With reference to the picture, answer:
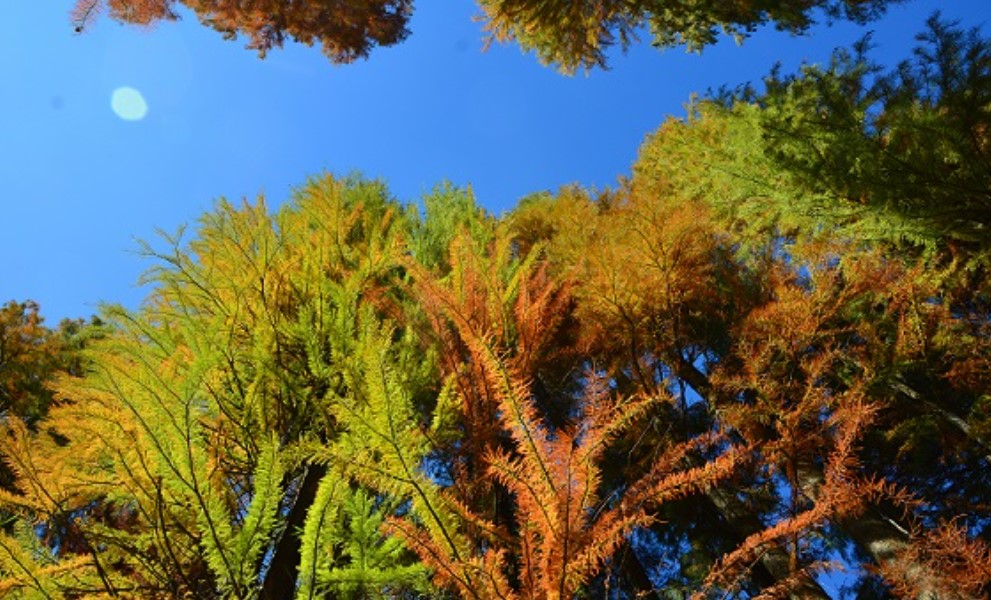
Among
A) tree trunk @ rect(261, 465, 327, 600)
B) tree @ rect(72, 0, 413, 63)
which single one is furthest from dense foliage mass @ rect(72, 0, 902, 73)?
tree trunk @ rect(261, 465, 327, 600)

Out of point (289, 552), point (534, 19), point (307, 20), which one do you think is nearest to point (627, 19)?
point (534, 19)

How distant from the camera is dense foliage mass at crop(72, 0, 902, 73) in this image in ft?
19.7

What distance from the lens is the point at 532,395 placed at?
3793 millimetres

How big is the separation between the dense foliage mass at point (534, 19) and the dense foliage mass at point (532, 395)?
102 cm

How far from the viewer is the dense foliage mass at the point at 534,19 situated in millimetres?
6012

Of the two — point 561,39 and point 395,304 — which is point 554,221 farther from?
point 395,304

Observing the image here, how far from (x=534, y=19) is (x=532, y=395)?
485 cm

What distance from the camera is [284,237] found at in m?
3.23

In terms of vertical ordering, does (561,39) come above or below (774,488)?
above

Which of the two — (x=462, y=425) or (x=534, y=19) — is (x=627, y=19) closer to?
(x=534, y=19)

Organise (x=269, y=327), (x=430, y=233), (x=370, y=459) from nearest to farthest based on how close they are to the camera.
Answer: (x=370, y=459) → (x=269, y=327) → (x=430, y=233)

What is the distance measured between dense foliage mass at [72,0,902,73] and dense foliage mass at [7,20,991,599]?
1.02 meters

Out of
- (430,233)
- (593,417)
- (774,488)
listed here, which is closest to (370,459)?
(593,417)

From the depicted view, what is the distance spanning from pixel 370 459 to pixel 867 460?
742 cm
